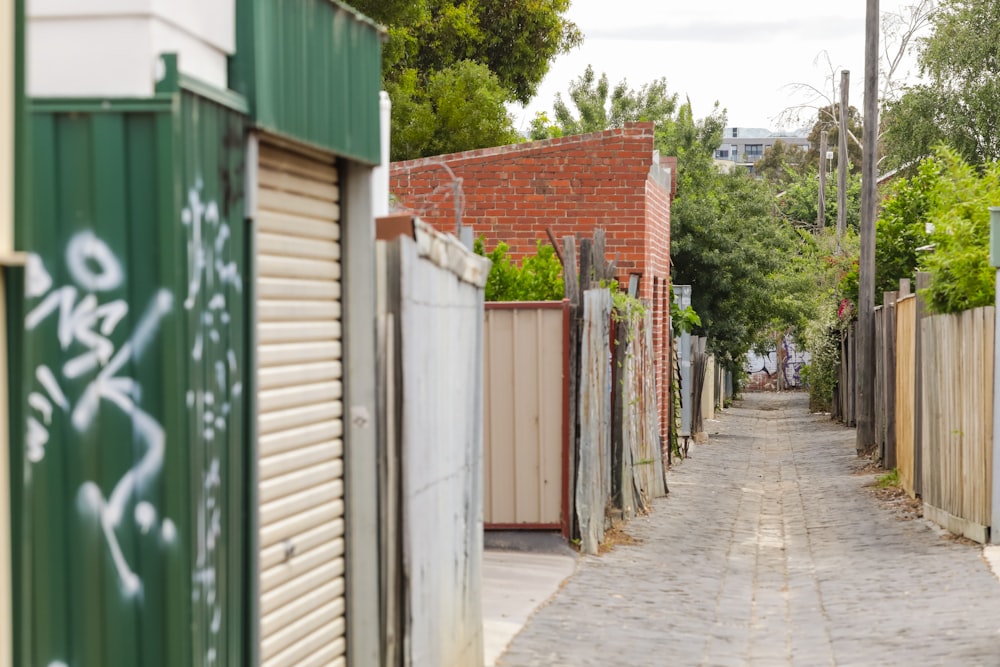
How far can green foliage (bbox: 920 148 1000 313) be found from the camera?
499 inches

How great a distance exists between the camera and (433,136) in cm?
3081

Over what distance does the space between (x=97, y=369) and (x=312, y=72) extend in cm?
164

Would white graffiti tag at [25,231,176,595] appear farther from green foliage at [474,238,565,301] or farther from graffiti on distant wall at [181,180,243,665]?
green foliage at [474,238,565,301]

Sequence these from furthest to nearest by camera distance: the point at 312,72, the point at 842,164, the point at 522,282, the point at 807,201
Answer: the point at 807,201, the point at 842,164, the point at 522,282, the point at 312,72

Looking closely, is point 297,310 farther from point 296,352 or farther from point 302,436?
point 302,436

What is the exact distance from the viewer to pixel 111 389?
3736 millimetres

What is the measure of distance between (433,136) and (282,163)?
26019mm

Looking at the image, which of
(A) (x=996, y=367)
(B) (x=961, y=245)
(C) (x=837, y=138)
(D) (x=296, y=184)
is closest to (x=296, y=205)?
(D) (x=296, y=184)

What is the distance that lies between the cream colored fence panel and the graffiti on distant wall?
7.70 m

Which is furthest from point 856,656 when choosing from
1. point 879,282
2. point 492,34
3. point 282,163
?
point 492,34

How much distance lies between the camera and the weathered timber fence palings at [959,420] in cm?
1195

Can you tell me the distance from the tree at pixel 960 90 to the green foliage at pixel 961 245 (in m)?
21.8

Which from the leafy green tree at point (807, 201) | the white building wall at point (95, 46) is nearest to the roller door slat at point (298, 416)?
the white building wall at point (95, 46)

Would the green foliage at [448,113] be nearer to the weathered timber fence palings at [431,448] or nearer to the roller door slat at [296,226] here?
the weathered timber fence palings at [431,448]
